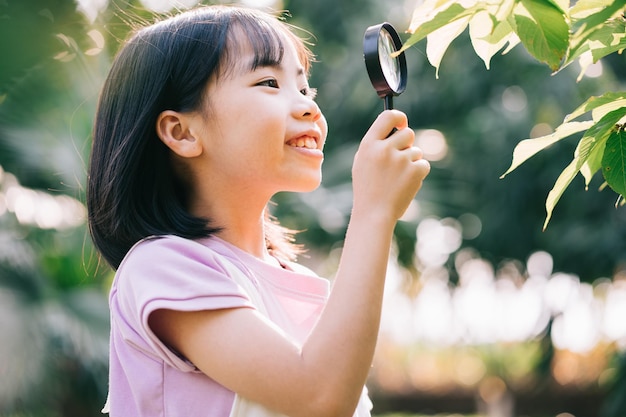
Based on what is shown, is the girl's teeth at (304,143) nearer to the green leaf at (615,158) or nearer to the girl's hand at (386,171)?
the girl's hand at (386,171)

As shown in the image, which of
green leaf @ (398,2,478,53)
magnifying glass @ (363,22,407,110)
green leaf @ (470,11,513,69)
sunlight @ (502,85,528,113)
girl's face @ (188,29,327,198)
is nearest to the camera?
green leaf @ (398,2,478,53)

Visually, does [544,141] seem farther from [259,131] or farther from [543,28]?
[259,131]

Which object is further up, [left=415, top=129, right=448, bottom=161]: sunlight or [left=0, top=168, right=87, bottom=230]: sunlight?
[left=0, top=168, right=87, bottom=230]: sunlight

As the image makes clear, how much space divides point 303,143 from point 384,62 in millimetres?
180

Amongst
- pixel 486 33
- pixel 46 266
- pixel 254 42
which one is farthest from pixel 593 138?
pixel 46 266

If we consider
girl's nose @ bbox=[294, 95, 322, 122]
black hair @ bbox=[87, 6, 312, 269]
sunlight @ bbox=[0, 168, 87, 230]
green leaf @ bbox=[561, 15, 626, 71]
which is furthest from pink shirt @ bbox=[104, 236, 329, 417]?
sunlight @ bbox=[0, 168, 87, 230]

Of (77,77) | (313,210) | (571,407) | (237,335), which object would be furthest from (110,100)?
(571,407)

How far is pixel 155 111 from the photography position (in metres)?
1.17

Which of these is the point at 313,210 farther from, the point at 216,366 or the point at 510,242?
the point at 216,366

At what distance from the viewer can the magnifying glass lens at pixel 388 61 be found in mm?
1007

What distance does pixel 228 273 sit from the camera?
1.03 metres

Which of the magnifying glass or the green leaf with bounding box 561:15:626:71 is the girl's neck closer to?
the magnifying glass

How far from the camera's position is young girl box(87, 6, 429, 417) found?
93 cm

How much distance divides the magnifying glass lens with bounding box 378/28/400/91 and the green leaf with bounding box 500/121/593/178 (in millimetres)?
178
